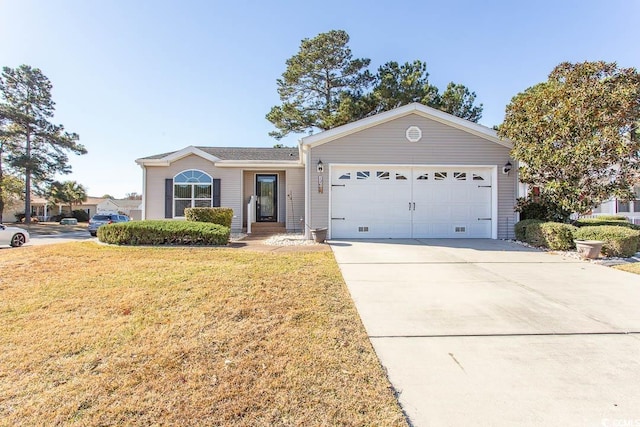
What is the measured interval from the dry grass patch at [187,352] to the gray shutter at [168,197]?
7.50 m

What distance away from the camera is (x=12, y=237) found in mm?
12297

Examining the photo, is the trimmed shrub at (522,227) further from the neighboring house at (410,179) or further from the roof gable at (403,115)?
the roof gable at (403,115)

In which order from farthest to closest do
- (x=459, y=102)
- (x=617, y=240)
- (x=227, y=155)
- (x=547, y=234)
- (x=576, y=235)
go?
(x=459, y=102), (x=227, y=155), (x=547, y=234), (x=576, y=235), (x=617, y=240)

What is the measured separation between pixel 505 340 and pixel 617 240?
6476 millimetres

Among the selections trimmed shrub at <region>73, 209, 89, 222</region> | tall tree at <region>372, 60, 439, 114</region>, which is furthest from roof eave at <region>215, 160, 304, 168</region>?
trimmed shrub at <region>73, 209, 89, 222</region>

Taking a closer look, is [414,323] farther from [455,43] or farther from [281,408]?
[455,43]

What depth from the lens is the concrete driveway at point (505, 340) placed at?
2.24 meters

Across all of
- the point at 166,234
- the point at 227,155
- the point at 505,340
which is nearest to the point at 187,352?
the point at 505,340

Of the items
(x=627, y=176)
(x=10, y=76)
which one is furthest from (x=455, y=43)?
(x=10, y=76)

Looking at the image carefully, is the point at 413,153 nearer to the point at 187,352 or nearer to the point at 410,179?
the point at 410,179

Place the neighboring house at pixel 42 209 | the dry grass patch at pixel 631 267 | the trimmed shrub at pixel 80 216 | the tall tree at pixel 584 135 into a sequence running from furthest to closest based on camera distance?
the neighboring house at pixel 42 209
the trimmed shrub at pixel 80 216
the tall tree at pixel 584 135
the dry grass patch at pixel 631 267

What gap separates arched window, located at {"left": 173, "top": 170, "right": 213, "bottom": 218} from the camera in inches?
509

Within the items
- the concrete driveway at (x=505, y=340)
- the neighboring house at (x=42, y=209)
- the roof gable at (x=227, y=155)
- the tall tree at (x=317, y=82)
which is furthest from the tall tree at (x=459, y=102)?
the neighboring house at (x=42, y=209)

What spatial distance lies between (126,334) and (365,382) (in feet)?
8.17
